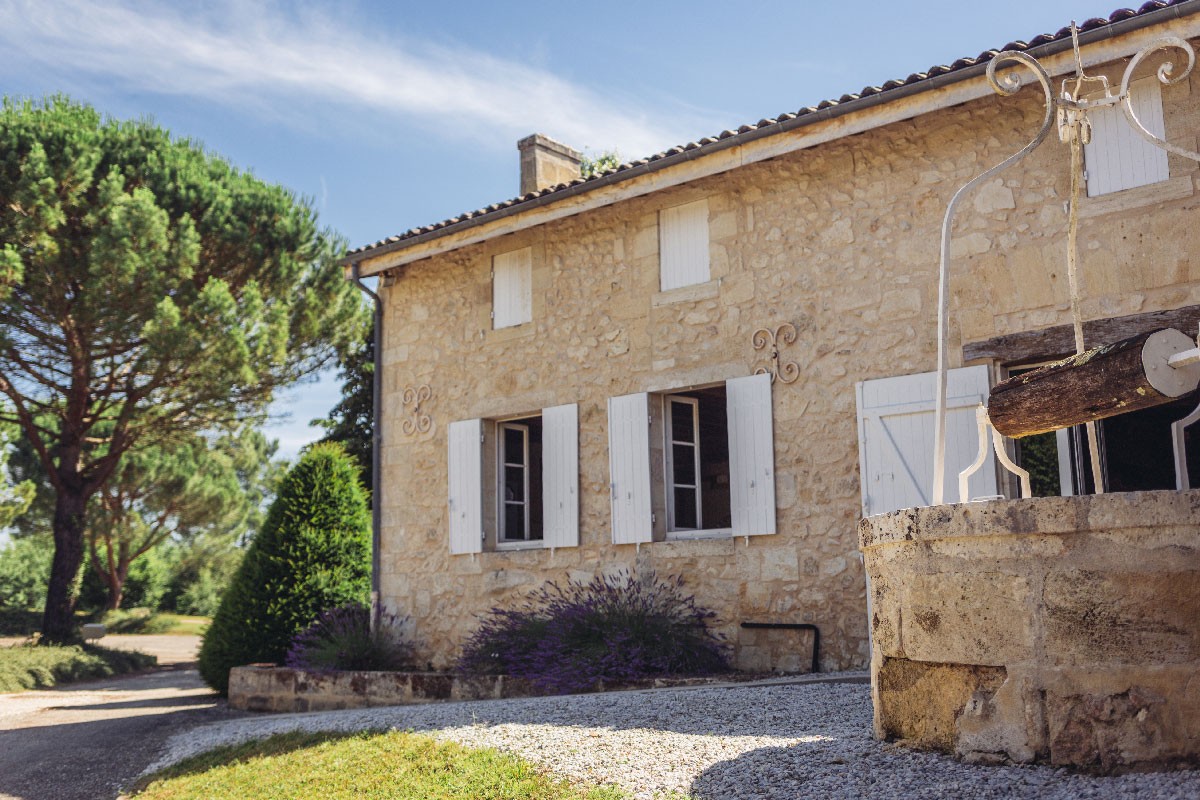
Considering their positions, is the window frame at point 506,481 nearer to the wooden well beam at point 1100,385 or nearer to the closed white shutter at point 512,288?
the closed white shutter at point 512,288

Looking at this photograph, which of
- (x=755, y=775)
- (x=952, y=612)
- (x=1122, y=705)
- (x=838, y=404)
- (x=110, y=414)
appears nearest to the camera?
(x=1122, y=705)

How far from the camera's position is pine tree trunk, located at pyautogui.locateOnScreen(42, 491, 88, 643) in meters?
14.8

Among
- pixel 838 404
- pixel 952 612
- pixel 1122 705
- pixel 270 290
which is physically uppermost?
pixel 270 290

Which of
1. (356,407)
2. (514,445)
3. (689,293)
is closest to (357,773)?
(689,293)

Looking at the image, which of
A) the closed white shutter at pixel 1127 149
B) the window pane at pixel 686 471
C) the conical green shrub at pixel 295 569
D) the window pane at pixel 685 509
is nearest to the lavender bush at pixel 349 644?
the conical green shrub at pixel 295 569

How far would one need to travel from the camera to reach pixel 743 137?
8008 mm

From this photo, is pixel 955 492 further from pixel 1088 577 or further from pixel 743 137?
pixel 1088 577

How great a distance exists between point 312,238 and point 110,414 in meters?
4.08

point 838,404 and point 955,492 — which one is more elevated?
point 838,404

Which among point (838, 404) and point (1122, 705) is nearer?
point (1122, 705)

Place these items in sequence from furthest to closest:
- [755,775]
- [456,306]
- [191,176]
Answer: [191,176]
[456,306]
[755,775]

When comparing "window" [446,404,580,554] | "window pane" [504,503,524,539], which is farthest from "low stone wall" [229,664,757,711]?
"window pane" [504,503,524,539]

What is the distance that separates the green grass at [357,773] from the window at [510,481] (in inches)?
130

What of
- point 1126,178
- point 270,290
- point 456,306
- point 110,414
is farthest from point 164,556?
point 1126,178
